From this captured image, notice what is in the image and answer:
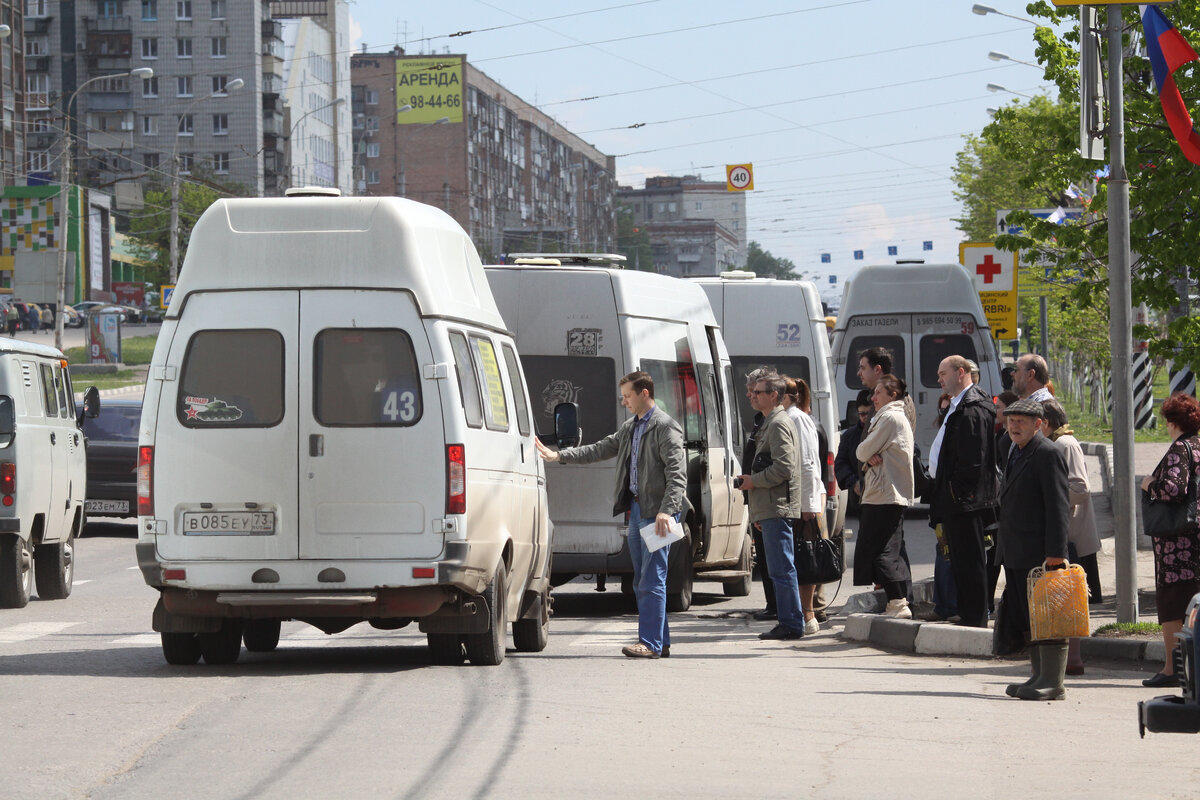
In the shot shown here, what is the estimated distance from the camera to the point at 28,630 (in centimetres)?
1325

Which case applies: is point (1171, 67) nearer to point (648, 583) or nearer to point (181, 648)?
point (648, 583)

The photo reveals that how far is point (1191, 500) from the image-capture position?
10.1 metres

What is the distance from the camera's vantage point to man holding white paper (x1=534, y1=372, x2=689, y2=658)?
11227 mm

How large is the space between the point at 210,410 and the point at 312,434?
1.88 ft

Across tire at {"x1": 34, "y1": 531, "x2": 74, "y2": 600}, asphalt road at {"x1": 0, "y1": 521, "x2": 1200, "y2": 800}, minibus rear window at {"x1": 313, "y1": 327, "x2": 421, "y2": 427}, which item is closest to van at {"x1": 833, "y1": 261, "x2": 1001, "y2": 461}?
tire at {"x1": 34, "y1": 531, "x2": 74, "y2": 600}

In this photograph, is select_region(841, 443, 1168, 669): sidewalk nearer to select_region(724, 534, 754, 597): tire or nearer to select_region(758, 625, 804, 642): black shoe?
select_region(758, 625, 804, 642): black shoe

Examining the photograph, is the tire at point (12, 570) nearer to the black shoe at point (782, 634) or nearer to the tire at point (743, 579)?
the tire at point (743, 579)

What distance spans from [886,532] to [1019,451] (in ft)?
9.56

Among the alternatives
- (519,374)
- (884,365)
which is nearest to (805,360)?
(884,365)

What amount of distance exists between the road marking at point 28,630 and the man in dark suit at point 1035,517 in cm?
665

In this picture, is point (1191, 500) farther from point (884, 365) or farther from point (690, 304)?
point (690, 304)

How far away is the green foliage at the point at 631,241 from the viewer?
16600 centimetres

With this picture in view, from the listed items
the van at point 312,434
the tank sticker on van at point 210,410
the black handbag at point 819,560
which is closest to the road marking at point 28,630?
the van at point 312,434

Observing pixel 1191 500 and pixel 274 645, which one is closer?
pixel 1191 500
